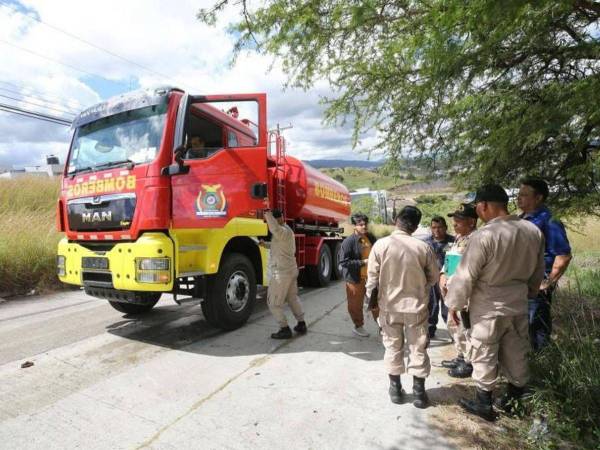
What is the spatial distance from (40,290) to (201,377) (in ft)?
17.0

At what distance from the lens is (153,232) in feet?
12.9

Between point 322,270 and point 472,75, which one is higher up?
point 472,75

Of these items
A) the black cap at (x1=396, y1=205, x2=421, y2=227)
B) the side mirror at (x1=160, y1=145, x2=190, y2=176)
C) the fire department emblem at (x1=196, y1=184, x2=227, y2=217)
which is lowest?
the black cap at (x1=396, y1=205, x2=421, y2=227)

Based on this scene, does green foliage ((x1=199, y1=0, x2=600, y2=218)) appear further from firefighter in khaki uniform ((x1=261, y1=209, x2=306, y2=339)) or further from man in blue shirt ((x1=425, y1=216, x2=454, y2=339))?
firefighter in khaki uniform ((x1=261, y1=209, x2=306, y2=339))

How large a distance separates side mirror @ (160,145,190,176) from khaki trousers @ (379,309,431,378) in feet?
8.21

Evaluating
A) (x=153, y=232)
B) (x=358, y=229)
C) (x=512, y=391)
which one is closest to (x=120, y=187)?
(x=153, y=232)

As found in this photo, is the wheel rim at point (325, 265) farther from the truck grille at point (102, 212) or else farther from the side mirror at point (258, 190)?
the truck grille at point (102, 212)

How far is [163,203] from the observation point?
3.92 m

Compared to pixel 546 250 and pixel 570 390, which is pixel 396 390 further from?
pixel 546 250

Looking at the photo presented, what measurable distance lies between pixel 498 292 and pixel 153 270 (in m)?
3.06

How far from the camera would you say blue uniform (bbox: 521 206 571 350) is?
9.33 feet

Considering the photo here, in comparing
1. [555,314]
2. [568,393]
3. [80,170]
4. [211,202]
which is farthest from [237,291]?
[555,314]

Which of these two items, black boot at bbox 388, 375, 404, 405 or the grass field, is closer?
the grass field

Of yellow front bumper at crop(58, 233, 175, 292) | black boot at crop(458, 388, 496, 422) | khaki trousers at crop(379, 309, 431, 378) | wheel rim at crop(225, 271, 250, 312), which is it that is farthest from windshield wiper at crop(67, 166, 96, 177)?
black boot at crop(458, 388, 496, 422)
